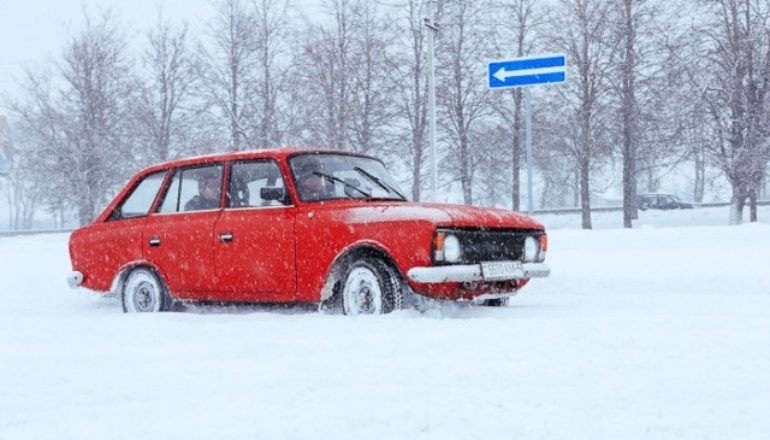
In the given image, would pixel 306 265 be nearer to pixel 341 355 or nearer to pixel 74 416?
pixel 341 355

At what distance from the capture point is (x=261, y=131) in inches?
1347

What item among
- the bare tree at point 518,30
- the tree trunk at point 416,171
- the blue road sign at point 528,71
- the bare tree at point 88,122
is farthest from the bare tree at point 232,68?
the blue road sign at point 528,71

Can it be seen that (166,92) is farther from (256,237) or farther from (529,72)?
(256,237)

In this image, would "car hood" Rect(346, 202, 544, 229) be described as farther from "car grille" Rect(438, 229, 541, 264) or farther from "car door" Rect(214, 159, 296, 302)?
"car door" Rect(214, 159, 296, 302)

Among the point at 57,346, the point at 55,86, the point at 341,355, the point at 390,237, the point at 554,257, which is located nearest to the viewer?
the point at 341,355

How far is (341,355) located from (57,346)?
198 cm

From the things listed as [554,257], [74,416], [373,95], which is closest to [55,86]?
[373,95]

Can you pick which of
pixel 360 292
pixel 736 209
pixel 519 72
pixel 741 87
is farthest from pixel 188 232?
pixel 736 209

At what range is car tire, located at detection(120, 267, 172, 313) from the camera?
25.5 ft

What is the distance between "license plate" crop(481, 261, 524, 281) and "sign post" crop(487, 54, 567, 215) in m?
3.71

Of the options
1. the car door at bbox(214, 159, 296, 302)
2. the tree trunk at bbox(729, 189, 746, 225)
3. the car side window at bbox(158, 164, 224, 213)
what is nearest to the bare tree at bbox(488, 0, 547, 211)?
the tree trunk at bbox(729, 189, 746, 225)

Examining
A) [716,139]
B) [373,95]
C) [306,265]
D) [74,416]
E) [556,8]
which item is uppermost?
[556,8]

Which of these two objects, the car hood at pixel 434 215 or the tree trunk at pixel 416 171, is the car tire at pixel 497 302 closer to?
the car hood at pixel 434 215

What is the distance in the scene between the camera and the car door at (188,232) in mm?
7422
